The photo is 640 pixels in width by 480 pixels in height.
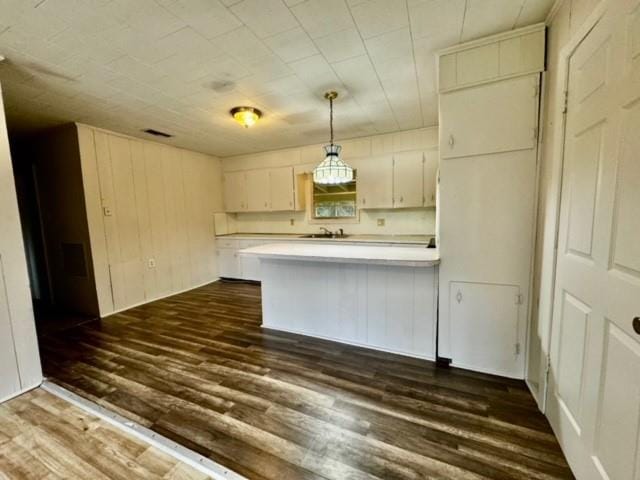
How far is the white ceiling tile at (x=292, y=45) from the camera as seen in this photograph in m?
1.82

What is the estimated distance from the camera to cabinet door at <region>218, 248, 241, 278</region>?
5254 millimetres

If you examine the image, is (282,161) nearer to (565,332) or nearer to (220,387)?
(220,387)

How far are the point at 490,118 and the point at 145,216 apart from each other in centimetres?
445

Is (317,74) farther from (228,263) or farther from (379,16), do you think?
(228,263)

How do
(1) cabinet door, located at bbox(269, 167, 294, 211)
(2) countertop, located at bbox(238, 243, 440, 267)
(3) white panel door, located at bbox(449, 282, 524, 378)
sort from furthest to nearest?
(1) cabinet door, located at bbox(269, 167, 294, 211), (2) countertop, located at bbox(238, 243, 440, 267), (3) white panel door, located at bbox(449, 282, 524, 378)

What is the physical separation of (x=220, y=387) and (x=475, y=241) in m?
2.23

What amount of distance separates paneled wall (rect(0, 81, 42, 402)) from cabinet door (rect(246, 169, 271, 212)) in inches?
134

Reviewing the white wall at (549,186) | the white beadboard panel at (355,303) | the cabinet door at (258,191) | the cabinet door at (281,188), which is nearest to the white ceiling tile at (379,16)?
the white wall at (549,186)

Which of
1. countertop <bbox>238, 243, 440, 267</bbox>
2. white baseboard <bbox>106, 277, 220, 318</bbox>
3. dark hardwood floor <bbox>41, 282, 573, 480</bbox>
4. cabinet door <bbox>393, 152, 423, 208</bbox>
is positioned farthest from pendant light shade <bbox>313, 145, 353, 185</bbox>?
white baseboard <bbox>106, 277, 220, 318</bbox>

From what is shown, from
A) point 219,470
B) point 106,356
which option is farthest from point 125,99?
point 219,470

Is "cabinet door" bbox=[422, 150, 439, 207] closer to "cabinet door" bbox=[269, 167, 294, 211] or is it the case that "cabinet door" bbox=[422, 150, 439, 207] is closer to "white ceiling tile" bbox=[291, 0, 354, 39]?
"cabinet door" bbox=[269, 167, 294, 211]

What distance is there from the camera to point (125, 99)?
107 inches

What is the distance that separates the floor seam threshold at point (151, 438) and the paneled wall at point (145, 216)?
196 centimetres

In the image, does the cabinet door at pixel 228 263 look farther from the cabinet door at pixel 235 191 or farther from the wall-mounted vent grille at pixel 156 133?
the wall-mounted vent grille at pixel 156 133
